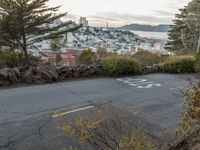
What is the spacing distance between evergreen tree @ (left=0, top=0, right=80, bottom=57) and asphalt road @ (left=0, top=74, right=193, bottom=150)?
1002 cm

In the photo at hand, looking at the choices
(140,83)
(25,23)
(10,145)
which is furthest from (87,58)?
(10,145)

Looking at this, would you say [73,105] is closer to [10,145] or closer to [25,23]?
[10,145]

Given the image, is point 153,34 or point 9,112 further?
point 153,34

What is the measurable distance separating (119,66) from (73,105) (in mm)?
6145

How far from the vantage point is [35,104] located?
366 inches

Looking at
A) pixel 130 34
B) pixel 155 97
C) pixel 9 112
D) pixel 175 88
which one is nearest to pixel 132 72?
pixel 175 88

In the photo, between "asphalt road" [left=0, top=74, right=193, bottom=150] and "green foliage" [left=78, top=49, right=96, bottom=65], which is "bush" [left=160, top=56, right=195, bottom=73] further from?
"green foliage" [left=78, top=49, right=96, bottom=65]

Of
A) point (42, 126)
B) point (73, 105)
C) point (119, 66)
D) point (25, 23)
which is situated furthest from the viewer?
point (25, 23)

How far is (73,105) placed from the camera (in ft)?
30.7

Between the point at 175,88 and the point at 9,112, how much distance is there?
726cm

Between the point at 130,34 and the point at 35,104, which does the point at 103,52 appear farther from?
the point at 130,34

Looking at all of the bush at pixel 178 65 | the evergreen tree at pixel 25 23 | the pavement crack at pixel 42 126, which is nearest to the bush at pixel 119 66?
the bush at pixel 178 65

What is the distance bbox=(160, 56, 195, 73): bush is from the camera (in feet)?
57.7

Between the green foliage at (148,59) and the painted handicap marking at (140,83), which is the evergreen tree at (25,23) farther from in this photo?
the painted handicap marking at (140,83)
